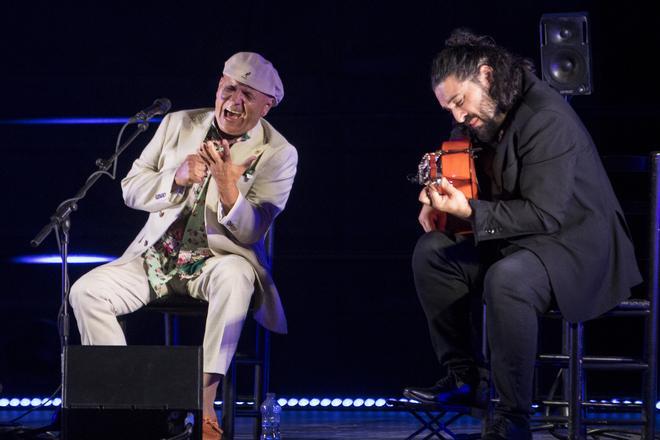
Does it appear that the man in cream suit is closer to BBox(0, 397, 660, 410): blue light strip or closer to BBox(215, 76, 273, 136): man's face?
BBox(215, 76, 273, 136): man's face

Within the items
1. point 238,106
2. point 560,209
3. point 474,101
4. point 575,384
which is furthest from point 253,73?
point 575,384

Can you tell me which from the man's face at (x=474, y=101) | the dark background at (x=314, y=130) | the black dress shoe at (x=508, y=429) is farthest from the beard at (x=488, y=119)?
the dark background at (x=314, y=130)

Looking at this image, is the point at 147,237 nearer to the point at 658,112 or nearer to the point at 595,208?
the point at 595,208

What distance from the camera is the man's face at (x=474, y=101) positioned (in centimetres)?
295

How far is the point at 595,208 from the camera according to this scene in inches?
113

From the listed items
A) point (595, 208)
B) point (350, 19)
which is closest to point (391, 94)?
point (350, 19)

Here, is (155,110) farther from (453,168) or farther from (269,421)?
(269,421)

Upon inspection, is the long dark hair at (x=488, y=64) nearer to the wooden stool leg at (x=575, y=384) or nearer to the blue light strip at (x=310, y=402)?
the wooden stool leg at (x=575, y=384)

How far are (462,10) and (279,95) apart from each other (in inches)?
59.2

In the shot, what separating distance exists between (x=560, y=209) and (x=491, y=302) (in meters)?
0.36

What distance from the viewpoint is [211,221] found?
351 centimetres

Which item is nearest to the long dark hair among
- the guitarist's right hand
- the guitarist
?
the guitarist

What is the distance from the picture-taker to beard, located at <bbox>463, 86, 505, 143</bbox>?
2.95 meters

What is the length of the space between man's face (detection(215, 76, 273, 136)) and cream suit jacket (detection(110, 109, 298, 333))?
0.17 ft
